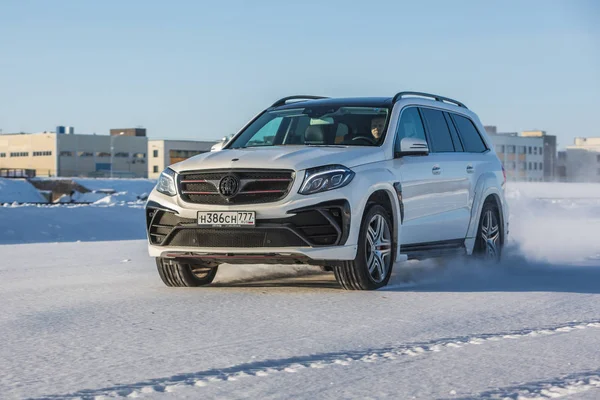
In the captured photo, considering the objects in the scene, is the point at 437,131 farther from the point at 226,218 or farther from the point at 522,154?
the point at 522,154

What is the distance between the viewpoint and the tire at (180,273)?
29.4 ft

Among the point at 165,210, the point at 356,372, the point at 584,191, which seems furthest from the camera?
the point at 584,191

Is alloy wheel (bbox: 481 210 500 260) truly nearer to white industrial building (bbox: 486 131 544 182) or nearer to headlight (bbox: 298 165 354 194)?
headlight (bbox: 298 165 354 194)

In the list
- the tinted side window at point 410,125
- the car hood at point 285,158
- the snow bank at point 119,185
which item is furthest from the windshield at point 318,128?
the snow bank at point 119,185

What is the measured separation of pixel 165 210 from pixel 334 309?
1.91m

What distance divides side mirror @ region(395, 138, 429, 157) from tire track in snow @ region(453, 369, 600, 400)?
4.26m

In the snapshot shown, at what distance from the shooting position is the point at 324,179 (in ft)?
26.8

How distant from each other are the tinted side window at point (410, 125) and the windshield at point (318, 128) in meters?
0.20

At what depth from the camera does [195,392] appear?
4500mm

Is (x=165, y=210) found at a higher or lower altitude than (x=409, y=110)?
lower

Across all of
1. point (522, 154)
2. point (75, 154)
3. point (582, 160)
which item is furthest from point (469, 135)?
point (582, 160)

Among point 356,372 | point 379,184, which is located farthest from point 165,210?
point 356,372

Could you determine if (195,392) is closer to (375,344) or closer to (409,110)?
(375,344)

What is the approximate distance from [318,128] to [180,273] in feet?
5.96
